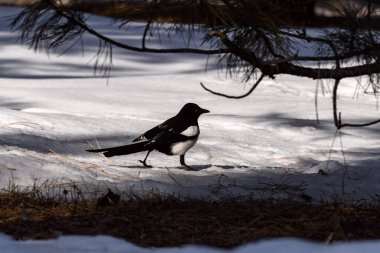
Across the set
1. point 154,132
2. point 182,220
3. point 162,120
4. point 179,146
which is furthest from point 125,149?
point 162,120

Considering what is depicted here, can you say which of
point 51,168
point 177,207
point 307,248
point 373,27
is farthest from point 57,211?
point 373,27

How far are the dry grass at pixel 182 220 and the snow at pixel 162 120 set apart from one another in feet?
0.95

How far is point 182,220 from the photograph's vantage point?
362 cm

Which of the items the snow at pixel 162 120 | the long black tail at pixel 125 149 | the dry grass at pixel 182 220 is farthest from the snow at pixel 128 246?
the long black tail at pixel 125 149

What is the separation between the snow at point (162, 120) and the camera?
14.9 ft

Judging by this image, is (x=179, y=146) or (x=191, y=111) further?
(x=191, y=111)

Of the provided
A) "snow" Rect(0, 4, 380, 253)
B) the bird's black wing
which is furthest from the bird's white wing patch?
"snow" Rect(0, 4, 380, 253)

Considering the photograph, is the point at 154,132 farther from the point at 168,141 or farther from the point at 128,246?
the point at 128,246

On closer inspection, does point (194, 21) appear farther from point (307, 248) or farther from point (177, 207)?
point (307, 248)

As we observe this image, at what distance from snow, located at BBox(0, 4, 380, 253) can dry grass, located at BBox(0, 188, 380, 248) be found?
290mm

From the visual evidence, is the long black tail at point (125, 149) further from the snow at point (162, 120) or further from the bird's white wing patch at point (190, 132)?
the bird's white wing patch at point (190, 132)

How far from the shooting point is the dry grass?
11.1 ft

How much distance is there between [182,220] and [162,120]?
149 inches

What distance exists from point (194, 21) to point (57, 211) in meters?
1.12
